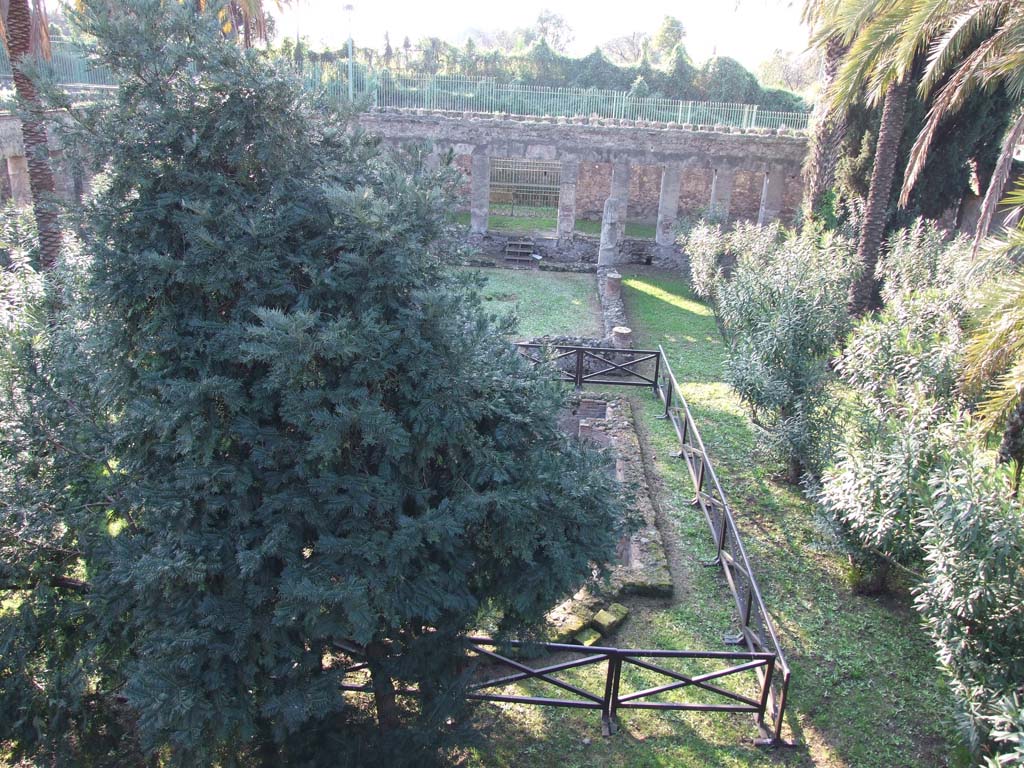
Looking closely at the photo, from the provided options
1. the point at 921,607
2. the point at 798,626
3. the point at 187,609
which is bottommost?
the point at 798,626

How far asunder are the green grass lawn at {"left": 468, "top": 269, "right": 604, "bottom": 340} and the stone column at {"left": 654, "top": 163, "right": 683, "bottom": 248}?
2.37 meters

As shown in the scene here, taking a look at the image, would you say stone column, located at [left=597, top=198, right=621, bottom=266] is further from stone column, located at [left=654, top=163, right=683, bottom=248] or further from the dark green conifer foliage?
the dark green conifer foliage

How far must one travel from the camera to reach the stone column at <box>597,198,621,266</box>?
20078 mm

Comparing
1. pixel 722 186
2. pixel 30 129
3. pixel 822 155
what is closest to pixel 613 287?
pixel 822 155

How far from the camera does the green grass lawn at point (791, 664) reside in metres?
5.61

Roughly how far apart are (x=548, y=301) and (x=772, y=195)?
7435mm

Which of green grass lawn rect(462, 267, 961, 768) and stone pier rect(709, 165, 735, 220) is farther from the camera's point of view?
stone pier rect(709, 165, 735, 220)

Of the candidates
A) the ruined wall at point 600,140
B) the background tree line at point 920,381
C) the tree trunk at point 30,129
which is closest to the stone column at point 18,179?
the ruined wall at point 600,140

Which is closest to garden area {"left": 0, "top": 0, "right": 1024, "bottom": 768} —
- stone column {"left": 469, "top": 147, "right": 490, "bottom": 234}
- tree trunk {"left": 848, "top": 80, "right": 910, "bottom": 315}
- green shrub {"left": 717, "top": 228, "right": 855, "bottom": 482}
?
green shrub {"left": 717, "top": 228, "right": 855, "bottom": 482}

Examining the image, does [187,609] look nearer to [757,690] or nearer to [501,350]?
[501,350]

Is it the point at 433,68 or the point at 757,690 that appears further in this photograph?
the point at 433,68

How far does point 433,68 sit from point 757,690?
29.0m

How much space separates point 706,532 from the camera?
8.66 metres

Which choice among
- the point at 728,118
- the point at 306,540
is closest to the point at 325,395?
the point at 306,540
